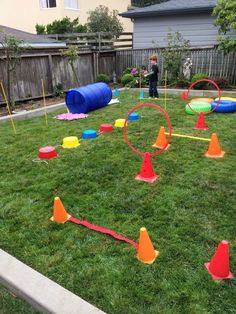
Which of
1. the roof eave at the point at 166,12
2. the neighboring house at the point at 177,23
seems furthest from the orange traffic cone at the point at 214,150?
the roof eave at the point at 166,12

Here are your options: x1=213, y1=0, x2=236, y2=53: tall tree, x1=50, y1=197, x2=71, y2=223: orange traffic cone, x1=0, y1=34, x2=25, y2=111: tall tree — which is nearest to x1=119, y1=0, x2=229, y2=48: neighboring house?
x1=213, y1=0, x2=236, y2=53: tall tree

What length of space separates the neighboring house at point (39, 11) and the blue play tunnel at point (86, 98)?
16.2 meters

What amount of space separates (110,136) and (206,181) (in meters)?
2.89

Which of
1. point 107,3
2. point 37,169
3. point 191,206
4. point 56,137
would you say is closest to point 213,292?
point 191,206

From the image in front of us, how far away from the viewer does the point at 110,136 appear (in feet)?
22.3

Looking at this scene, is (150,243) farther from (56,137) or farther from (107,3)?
(107,3)

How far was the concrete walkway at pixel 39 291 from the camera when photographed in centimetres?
241

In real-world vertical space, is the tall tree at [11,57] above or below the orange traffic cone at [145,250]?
above

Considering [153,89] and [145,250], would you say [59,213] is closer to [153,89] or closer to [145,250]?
[145,250]

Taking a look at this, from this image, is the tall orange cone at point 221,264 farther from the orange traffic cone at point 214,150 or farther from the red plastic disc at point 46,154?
the red plastic disc at point 46,154

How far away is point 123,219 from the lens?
3.69m

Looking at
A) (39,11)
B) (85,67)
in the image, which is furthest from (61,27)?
(85,67)

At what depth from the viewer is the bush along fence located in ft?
36.0

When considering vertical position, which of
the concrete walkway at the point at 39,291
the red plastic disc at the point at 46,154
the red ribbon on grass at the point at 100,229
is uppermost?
the red plastic disc at the point at 46,154
